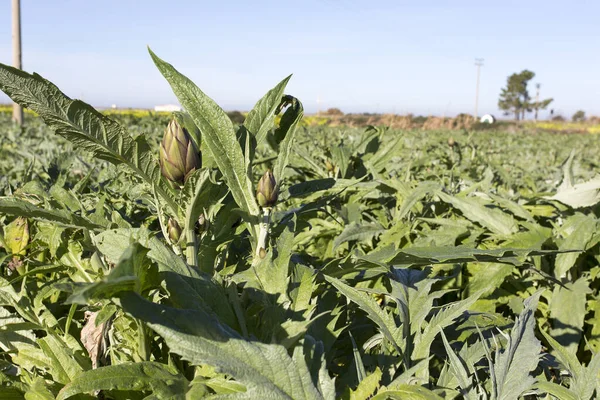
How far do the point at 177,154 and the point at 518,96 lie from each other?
72.3 meters

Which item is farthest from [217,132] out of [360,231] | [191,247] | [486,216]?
[486,216]

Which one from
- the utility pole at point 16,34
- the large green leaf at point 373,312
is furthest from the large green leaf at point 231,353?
the utility pole at point 16,34

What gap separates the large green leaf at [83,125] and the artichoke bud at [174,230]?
0.11ft

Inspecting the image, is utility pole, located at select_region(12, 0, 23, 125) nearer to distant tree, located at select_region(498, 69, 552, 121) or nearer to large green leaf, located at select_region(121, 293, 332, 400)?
large green leaf, located at select_region(121, 293, 332, 400)

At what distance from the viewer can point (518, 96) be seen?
6675 cm

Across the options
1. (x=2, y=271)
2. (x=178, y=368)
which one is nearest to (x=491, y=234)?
(x=178, y=368)

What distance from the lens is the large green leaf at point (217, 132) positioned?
771 millimetres

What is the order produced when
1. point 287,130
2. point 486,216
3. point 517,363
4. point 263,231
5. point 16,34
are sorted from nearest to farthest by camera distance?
point 517,363, point 263,231, point 287,130, point 486,216, point 16,34

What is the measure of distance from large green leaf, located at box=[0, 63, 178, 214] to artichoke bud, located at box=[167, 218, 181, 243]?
0.03 m

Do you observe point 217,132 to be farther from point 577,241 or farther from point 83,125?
point 577,241

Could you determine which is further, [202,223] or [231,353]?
[202,223]

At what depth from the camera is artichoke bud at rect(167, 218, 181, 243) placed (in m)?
0.81

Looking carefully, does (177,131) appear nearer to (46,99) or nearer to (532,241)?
(46,99)

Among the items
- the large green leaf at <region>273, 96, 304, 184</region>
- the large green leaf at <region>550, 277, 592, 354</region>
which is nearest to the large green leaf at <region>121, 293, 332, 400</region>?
the large green leaf at <region>273, 96, 304, 184</region>
